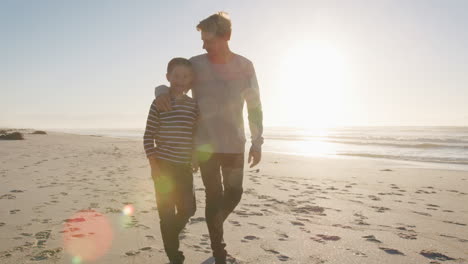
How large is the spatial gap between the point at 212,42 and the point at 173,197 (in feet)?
4.71

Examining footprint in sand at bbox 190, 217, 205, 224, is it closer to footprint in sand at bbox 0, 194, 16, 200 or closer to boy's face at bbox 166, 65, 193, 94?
boy's face at bbox 166, 65, 193, 94

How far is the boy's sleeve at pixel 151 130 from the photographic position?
3.03 meters

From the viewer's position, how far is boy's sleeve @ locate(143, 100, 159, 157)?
119 inches

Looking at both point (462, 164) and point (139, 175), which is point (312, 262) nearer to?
point (139, 175)

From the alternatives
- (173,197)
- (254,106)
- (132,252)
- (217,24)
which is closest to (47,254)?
(132,252)

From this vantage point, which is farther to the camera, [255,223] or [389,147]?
[389,147]

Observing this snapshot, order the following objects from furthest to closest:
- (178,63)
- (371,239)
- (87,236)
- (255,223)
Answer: (255,223), (371,239), (87,236), (178,63)

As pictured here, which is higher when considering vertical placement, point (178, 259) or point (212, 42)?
point (212, 42)

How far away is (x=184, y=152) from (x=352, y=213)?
3.44 meters

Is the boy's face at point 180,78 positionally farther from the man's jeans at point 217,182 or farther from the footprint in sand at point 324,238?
the footprint in sand at point 324,238

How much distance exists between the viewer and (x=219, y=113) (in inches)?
123

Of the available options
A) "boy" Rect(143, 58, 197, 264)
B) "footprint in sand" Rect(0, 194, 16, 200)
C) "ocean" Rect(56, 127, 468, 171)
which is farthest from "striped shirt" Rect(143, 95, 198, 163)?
"ocean" Rect(56, 127, 468, 171)

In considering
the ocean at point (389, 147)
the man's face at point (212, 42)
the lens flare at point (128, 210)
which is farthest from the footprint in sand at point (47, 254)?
the ocean at point (389, 147)

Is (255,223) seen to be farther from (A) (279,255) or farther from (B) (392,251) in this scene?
(B) (392,251)
